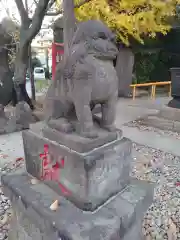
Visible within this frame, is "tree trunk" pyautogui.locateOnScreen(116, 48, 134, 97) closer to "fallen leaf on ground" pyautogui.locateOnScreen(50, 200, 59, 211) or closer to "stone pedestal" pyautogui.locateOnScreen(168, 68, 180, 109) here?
"stone pedestal" pyautogui.locateOnScreen(168, 68, 180, 109)

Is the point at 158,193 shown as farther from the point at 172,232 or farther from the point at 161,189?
the point at 172,232

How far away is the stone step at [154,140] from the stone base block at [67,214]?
229cm

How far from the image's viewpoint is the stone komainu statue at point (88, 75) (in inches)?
49.8

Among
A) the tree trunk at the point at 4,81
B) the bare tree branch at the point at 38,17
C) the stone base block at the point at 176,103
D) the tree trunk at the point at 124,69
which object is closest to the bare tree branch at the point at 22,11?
the bare tree branch at the point at 38,17

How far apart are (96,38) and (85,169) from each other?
76 cm

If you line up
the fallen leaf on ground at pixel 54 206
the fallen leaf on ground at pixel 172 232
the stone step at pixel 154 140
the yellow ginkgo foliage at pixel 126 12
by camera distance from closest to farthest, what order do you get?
the fallen leaf on ground at pixel 54 206 < the fallen leaf on ground at pixel 172 232 < the stone step at pixel 154 140 < the yellow ginkgo foliage at pixel 126 12

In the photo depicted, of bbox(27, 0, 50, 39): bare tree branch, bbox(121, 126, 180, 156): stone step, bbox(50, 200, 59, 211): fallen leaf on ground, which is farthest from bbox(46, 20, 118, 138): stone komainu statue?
bbox(27, 0, 50, 39): bare tree branch

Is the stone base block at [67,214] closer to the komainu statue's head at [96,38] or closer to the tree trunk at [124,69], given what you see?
the komainu statue's head at [96,38]

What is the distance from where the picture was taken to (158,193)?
257 cm

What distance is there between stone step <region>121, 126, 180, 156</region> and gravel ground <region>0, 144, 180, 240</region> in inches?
8.4

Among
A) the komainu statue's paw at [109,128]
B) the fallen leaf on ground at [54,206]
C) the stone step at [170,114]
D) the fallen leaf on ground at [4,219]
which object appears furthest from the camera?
the stone step at [170,114]

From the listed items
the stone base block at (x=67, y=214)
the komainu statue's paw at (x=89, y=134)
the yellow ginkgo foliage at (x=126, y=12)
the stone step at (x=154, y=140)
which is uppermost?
the yellow ginkgo foliage at (x=126, y=12)

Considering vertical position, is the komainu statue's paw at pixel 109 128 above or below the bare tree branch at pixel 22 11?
below

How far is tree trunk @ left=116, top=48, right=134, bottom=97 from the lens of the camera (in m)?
8.85
